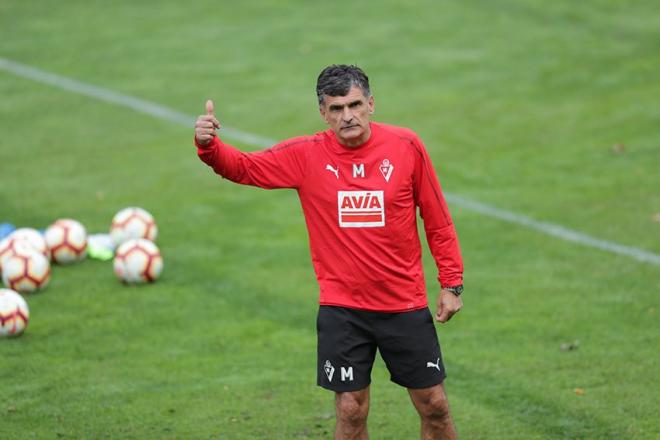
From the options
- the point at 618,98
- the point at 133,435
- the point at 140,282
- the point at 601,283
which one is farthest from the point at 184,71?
the point at 133,435

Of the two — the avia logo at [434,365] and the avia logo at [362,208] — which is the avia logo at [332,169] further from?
the avia logo at [434,365]

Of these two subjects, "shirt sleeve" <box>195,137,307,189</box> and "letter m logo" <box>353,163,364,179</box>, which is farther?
"shirt sleeve" <box>195,137,307,189</box>

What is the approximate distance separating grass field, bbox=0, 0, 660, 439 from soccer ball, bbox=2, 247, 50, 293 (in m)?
0.17

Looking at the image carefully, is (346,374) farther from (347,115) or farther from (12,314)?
(12,314)

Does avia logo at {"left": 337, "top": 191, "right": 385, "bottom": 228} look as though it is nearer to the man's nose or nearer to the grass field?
the man's nose

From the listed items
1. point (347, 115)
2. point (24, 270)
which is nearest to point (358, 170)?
point (347, 115)

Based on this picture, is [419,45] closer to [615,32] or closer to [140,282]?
[615,32]

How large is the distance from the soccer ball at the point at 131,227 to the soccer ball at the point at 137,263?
2.75 ft

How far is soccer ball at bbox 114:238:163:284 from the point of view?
38.8 ft

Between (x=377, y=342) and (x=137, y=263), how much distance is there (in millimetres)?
5426

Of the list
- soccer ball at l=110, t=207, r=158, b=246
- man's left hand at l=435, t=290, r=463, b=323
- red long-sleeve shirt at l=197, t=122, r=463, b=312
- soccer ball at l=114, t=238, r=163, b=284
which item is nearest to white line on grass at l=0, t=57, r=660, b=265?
soccer ball at l=110, t=207, r=158, b=246

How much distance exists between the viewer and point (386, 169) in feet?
22.0

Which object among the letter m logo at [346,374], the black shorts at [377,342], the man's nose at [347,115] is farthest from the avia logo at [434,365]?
the man's nose at [347,115]

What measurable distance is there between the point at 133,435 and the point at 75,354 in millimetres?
1964
